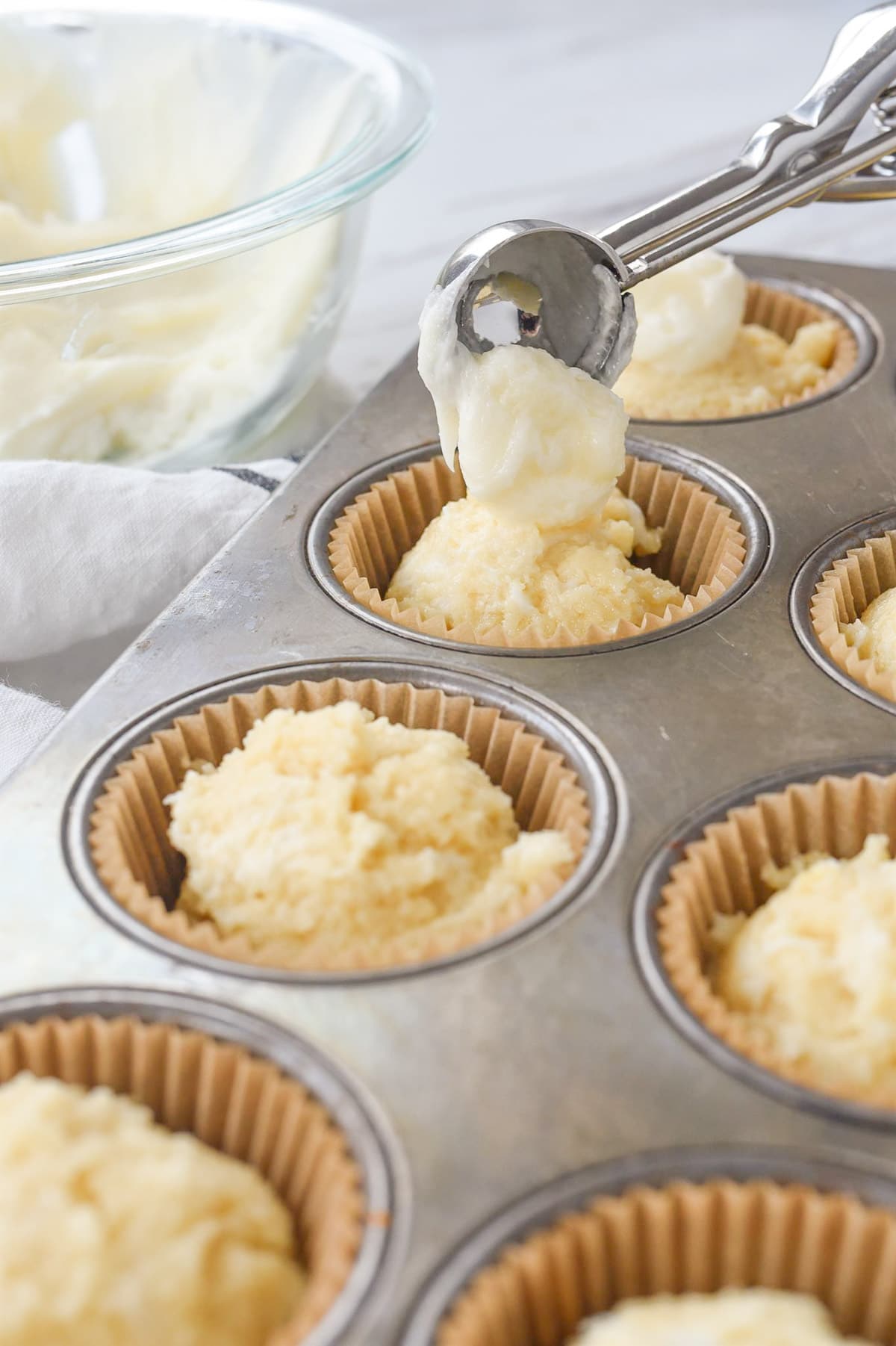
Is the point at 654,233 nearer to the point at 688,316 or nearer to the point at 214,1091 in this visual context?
the point at 688,316

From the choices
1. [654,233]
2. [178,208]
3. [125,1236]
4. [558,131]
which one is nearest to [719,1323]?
[125,1236]

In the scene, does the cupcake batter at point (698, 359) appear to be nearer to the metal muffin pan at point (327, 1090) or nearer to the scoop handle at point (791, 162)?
the scoop handle at point (791, 162)

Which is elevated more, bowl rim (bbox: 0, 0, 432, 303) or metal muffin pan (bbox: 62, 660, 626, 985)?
bowl rim (bbox: 0, 0, 432, 303)

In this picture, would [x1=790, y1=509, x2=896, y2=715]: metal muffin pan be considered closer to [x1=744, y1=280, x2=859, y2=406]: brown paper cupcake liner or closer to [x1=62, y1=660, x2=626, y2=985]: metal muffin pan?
[x1=62, y1=660, x2=626, y2=985]: metal muffin pan

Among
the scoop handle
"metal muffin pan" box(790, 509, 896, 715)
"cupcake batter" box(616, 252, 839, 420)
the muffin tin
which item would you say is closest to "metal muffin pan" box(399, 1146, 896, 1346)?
the muffin tin

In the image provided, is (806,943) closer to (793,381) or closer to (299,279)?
(793,381)

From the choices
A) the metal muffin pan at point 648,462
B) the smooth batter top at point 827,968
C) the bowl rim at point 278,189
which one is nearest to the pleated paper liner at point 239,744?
the metal muffin pan at point 648,462
